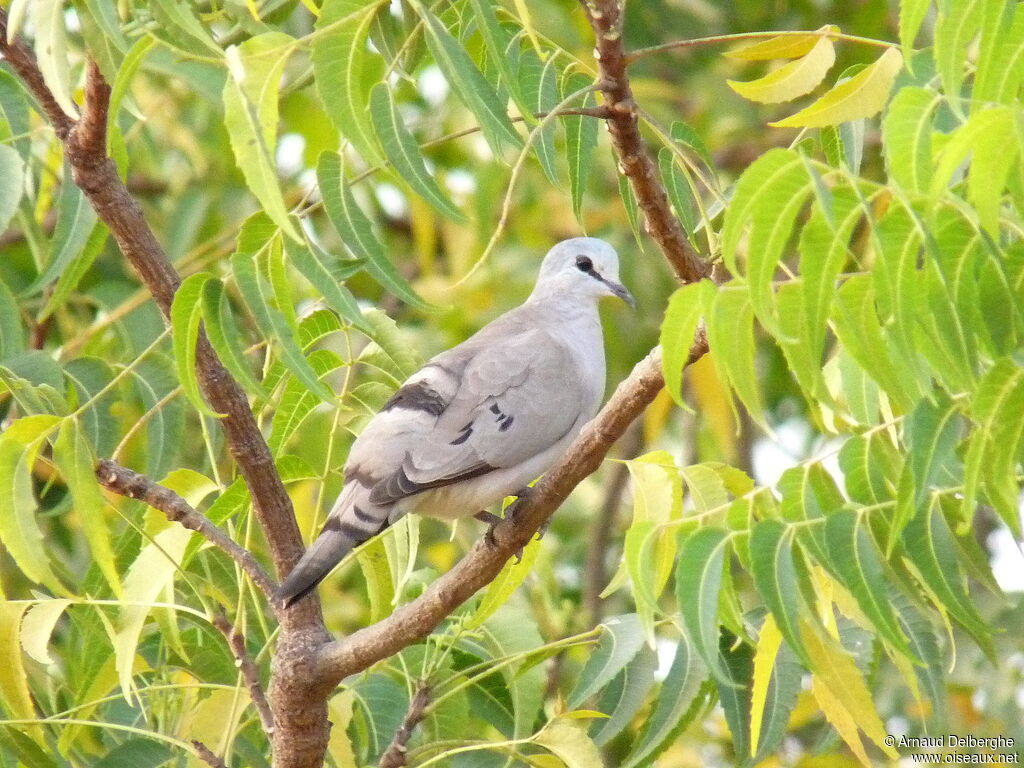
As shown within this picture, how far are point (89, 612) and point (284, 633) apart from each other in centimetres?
53

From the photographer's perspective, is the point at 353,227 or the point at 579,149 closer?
the point at 353,227

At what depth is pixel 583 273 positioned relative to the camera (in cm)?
505

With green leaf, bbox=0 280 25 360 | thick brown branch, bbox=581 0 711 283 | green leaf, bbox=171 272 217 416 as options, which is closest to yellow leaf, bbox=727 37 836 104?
thick brown branch, bbox=581 0 711 283

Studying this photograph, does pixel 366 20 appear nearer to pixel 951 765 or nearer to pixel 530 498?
pixel 530 498

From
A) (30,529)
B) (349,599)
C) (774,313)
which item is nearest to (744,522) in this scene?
(774,313)

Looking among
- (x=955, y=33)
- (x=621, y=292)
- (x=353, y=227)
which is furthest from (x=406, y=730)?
(x=621, y=292)

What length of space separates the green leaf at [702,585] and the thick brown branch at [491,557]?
45cm

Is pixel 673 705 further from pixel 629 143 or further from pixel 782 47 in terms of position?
pixel 782 47

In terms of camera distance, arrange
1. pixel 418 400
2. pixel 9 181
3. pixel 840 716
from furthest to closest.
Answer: pixel 418 400, pixel 9 181, pixel 840 716

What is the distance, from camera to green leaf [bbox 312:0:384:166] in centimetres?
232

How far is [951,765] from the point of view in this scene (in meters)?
5.06

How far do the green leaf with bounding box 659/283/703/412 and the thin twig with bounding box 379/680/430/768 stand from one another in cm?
Result: 140

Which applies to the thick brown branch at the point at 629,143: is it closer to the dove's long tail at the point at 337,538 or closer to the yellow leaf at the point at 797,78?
the yellow leaf at the point at 797,78

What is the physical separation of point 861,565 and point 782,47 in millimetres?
1241
